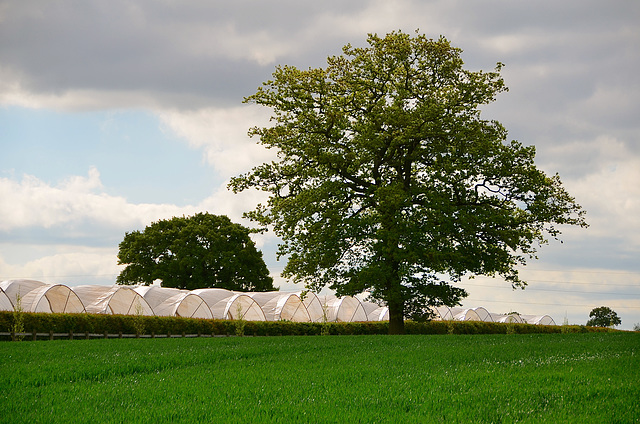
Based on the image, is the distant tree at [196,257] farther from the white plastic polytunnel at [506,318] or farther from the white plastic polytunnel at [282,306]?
the white plastic polytunnel at [506,318]

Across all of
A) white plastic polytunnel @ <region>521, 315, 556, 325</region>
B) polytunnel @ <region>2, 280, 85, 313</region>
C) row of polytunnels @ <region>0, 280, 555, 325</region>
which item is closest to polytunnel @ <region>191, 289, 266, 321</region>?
row of polytunnels @ <region>0, 280, 555, 325</region>

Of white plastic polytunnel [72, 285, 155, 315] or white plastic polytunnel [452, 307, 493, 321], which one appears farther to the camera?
white plastic polytunnel [452, 307, 493, 321]

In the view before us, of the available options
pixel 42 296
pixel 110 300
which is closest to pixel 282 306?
pixel 110 300

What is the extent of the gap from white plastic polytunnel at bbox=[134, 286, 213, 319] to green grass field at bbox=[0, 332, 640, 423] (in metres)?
23.6

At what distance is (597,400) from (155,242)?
53119 mm

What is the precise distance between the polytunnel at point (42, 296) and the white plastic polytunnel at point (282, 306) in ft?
43.1

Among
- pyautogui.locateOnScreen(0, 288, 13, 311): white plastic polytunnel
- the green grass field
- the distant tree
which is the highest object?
the distant tree

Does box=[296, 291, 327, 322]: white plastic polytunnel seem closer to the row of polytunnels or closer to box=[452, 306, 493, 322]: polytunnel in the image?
the row of polytunnels

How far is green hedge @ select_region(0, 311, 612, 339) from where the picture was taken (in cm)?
2747

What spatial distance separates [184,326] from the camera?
110ft

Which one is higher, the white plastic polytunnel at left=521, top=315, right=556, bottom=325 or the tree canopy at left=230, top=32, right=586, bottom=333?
the tree canopy at left=230, top=32, right=586, bottom=333

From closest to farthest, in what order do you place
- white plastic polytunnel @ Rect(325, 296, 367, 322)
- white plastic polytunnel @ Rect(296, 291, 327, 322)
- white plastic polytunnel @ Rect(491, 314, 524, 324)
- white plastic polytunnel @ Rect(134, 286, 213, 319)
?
1. white plastic polytunnel @ Rect(134, 286, 213, 319)
2. white plastic polytunnel @ Rect(296, 291, 327, 322)
3. white plastic polytunnel @ Rect(325, 296, 367, 322)
4. white plastic polytunnel @ Rect(491, 314, 524, 324)

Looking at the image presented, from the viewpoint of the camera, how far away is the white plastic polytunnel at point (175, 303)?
39281 mm

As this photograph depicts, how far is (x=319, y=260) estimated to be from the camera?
2795 cm
